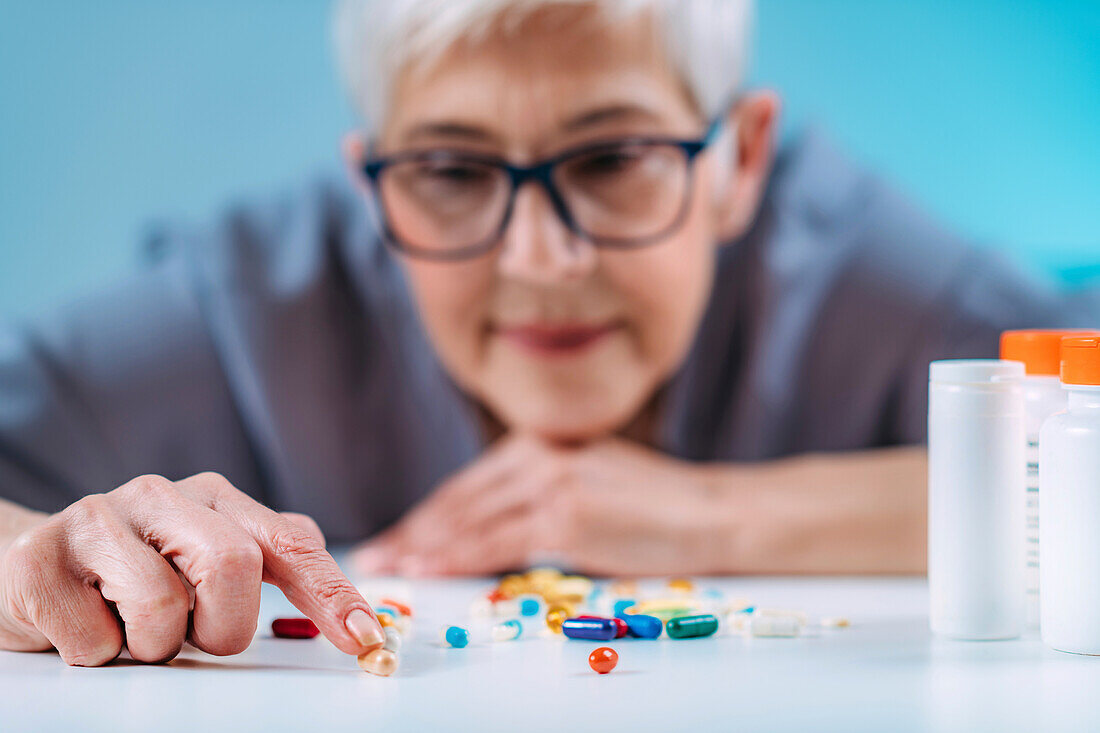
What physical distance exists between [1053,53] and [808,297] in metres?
0.44

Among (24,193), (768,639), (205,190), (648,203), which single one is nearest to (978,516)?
(768,639)

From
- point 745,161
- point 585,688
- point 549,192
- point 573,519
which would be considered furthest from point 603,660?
point 745,161

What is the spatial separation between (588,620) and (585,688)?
0.13 metres

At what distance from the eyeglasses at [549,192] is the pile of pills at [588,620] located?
1.45 ft

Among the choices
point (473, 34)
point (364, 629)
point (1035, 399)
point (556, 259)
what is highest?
point (473, 34)

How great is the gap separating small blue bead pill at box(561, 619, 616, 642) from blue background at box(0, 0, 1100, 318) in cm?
73

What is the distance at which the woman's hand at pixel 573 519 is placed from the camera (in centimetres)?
117

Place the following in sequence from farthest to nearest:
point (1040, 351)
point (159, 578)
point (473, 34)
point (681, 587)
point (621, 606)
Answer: point (473, 34) < point (681, 587) < point (621, 606) < point (1040, 351) < point (159, 578)

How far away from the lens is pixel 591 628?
0.73m

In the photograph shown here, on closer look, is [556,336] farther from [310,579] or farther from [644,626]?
[310,579]

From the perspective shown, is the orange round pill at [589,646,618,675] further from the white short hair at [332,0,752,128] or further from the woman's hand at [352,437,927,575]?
the white short hair at [332,0,752,128]

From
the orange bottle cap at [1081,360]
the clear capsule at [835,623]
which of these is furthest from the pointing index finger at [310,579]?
the orange bottle cap at [1081,360]

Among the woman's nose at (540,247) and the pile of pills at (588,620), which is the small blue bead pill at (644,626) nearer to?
the pile of pills at (588,620)

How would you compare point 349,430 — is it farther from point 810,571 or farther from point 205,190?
point 810,571
